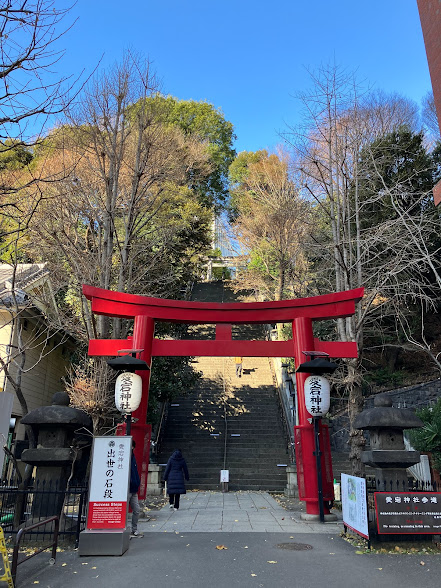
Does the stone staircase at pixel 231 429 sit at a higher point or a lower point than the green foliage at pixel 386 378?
lower

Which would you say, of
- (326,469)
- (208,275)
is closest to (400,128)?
(326,469)

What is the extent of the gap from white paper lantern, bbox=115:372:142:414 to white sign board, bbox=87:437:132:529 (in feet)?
7.27

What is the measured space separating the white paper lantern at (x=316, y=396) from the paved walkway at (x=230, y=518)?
2.23 m

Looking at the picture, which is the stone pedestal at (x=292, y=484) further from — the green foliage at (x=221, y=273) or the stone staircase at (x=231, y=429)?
the green foliage at (x=221, y=273)

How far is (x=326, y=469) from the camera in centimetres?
923

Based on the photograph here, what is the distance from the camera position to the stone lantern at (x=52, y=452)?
22.6ft

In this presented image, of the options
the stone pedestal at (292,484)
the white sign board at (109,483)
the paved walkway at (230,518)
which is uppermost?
the white sign board at (109,483)

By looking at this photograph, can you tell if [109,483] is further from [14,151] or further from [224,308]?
[14,151]

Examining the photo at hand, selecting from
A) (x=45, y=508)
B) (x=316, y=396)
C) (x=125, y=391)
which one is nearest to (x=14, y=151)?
(x=125, y=391)

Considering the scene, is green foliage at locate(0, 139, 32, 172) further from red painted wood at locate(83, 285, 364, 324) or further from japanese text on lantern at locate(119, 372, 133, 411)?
japanese text on lantern at locate(119, 372, 133, 411)

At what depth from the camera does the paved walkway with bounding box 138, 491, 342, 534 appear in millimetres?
7977

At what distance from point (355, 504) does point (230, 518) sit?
317 centimetres

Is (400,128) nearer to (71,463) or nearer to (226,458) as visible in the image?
(226,458)

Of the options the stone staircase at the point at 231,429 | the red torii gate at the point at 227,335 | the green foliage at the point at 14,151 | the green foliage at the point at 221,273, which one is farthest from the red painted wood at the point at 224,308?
the green foliage at the point at 221,273
